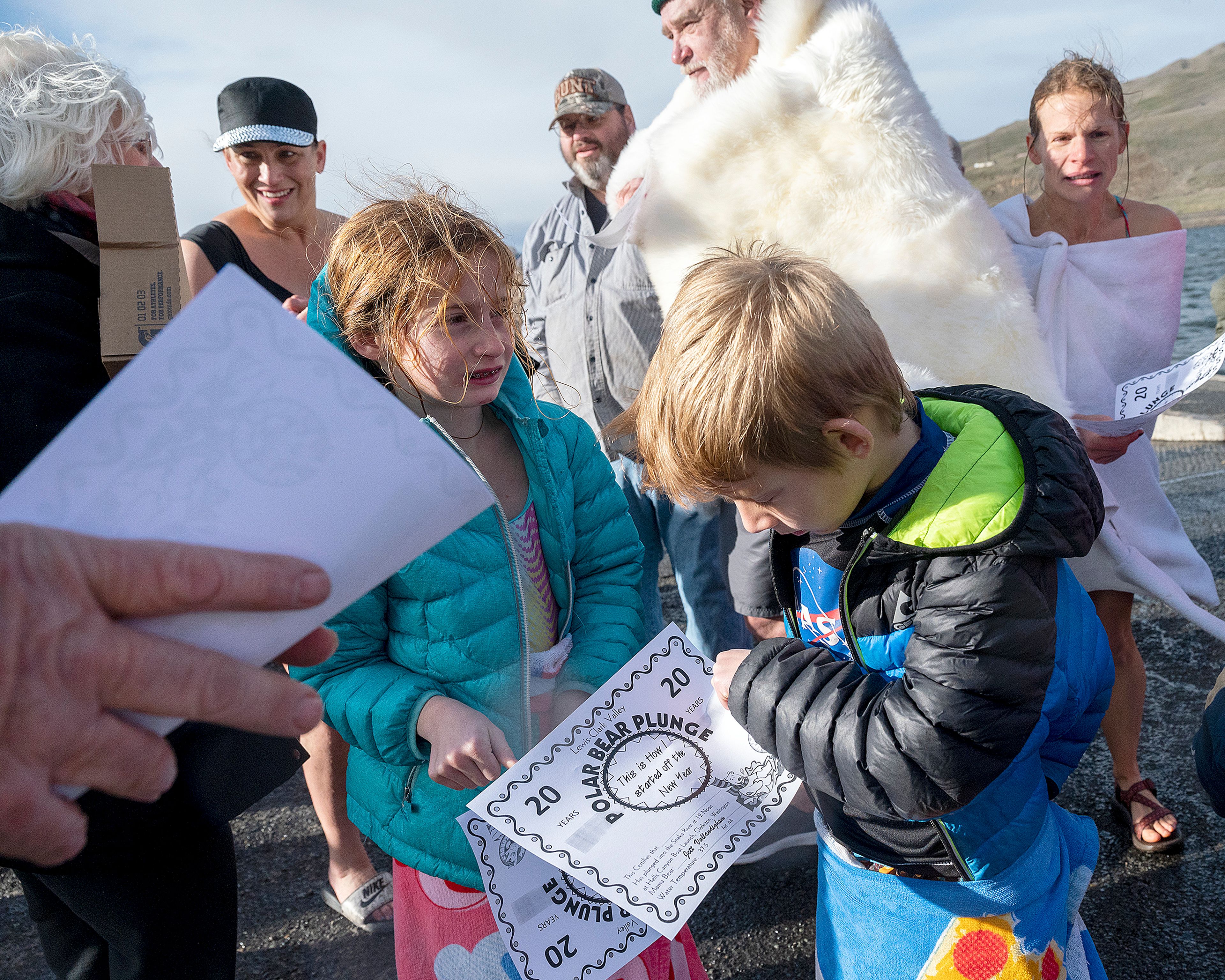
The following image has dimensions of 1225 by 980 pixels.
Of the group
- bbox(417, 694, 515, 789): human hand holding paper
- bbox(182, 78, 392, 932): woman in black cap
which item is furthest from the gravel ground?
bbox(417, 694, 515, 789): human hand holding paper

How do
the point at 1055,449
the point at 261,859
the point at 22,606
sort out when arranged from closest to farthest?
the point at 22,606 < the point at 1055,449 < the point at 261,859

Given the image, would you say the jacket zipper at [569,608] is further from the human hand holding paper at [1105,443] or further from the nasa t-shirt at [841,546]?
the human hand holding paper at [1105,443]

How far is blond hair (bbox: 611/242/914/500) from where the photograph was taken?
1.06m

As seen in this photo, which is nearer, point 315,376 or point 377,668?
point 315,376

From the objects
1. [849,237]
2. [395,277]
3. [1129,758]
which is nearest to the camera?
[395,277]

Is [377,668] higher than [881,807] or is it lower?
higher

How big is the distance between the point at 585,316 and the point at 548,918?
72.4 inches

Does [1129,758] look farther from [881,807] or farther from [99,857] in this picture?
[99,857]

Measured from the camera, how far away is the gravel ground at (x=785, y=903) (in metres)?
1.91

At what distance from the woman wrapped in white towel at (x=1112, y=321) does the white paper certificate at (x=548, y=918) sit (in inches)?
61.0

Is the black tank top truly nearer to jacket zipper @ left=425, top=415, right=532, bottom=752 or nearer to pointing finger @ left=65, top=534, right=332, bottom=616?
jacket zipper @ left=425, top=415, right=532, bottom=752

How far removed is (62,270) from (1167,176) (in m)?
3.36

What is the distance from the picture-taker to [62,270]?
1241mm

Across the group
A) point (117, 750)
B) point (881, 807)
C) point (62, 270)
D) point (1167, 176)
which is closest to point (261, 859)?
point (62, 270)
